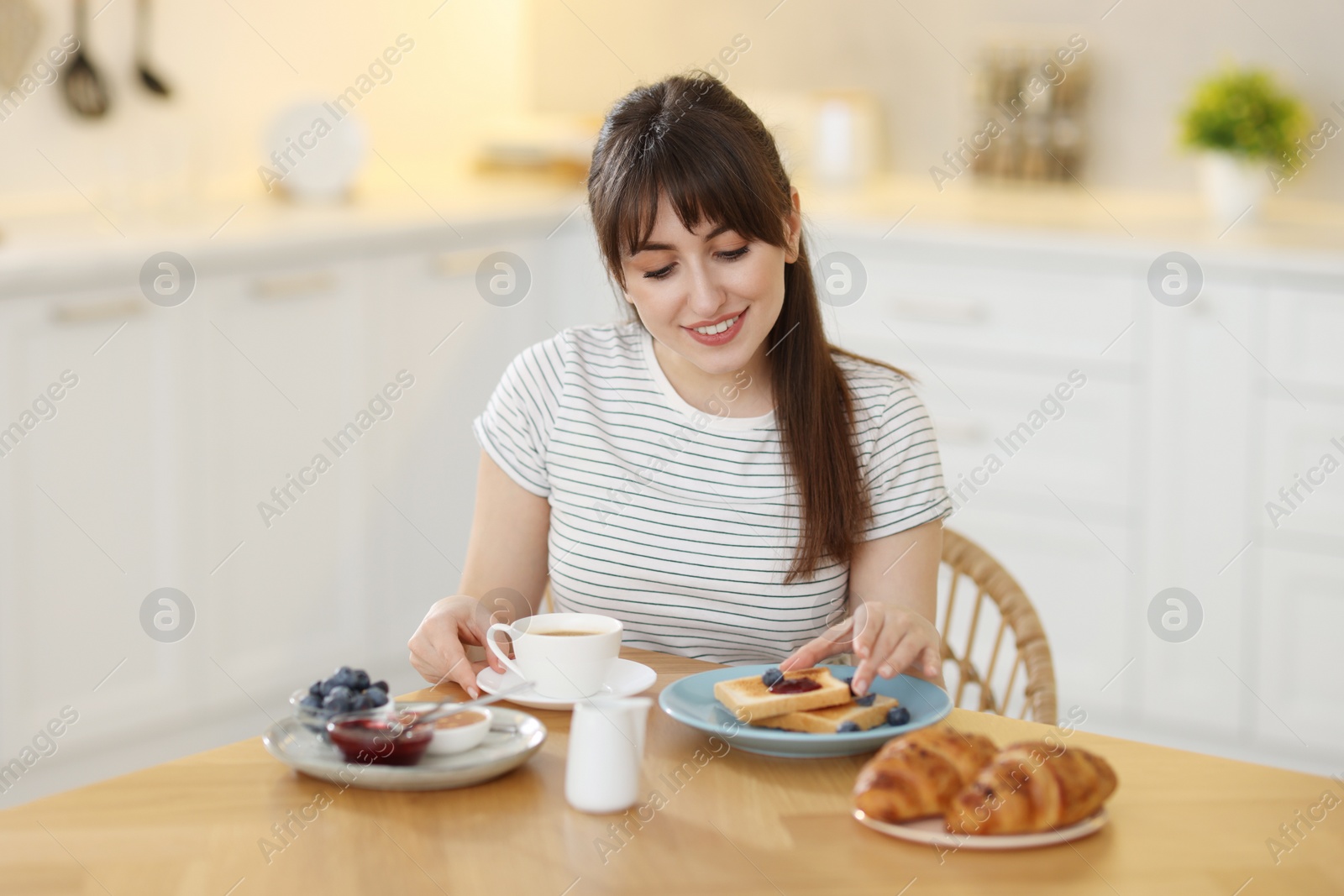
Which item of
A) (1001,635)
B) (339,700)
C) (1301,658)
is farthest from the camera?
(1301,658)

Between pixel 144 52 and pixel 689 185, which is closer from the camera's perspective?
pixel 689 185

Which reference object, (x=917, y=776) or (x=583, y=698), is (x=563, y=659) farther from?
(x=917, y=776)

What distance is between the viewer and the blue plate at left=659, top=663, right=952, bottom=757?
3.71ft

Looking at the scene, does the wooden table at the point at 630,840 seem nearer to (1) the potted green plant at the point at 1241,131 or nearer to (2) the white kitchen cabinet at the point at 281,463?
(2) the white kitchen cabinet at the point at 281,463

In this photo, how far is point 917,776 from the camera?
39.7 inches

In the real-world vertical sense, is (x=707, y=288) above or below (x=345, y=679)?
above

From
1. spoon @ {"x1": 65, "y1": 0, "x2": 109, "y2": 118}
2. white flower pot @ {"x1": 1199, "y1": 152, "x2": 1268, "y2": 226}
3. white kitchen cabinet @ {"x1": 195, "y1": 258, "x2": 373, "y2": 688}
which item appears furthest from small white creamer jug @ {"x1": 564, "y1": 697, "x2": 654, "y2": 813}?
spoon @ {"x1": 65, "y1": 0, "x2": 109, "y2": 118}

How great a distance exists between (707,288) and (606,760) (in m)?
0.54

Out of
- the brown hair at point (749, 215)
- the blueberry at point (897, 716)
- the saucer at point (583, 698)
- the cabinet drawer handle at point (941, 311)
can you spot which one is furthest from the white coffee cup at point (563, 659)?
the cabinet drawer handle at point (941, 311)

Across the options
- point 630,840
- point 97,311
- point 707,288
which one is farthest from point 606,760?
point 97,311

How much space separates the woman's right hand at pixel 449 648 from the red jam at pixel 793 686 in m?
0.25

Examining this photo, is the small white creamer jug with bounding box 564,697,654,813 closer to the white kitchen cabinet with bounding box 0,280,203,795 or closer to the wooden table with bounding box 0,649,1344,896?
the wooden table with bounding box 0,649,1344,896

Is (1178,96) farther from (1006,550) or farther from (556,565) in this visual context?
(556,565)

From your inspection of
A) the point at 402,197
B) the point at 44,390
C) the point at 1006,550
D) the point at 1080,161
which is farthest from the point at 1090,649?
the point at 44,390
